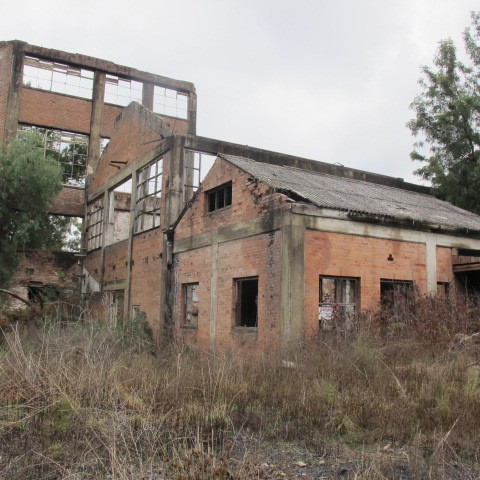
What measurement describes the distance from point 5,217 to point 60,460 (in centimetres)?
1719

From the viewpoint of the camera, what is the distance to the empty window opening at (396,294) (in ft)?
39.5

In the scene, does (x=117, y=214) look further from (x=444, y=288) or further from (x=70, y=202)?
(x=444, y=288)

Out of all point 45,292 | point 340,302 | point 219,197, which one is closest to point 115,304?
point 45,292

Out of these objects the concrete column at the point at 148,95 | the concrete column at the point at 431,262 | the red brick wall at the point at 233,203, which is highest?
the concrete column at the point at 148,95

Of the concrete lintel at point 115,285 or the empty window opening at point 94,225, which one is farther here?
the empty window opening at point 94,225

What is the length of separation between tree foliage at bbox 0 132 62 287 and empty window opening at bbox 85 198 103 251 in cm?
280

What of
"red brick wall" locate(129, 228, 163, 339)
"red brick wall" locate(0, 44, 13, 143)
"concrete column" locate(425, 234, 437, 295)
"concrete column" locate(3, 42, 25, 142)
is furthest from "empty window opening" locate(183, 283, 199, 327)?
"red brick wall" locate(0, 44, 13, 143)

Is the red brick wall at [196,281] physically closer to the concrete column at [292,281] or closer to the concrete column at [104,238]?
the concrete column at [292,281]

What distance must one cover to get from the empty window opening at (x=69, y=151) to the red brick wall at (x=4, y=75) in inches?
43.1

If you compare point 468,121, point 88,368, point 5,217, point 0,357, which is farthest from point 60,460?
point 468,121

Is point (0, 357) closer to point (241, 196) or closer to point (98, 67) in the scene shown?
point (241, 196)

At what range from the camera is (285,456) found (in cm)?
524

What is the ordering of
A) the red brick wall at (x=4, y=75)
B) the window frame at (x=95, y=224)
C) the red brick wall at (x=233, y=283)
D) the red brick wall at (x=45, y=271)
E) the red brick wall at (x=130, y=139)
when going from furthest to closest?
the red brick wall at (x=4, y=75) → the window frame at (x=95, y=224) → the red brick wall at (x=45, y=271) → the red brick wall at (x=130, y=139) → the red brick wall at (x=233, y=283)

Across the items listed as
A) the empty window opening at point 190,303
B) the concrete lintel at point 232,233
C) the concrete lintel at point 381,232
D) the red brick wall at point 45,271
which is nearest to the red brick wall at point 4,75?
the red brick wall at point 45,271
